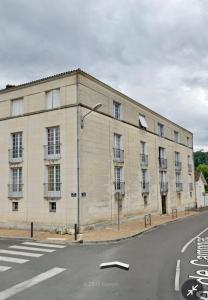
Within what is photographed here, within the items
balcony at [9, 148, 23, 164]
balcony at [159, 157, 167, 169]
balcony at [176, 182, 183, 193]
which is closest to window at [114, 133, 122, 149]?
balcony at [9, 148, 23, 164]

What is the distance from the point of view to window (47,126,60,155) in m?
21.0

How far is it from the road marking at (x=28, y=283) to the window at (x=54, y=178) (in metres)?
10.4

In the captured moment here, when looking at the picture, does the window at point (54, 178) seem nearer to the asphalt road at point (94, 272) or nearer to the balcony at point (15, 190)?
the balcony at point (15, 190)

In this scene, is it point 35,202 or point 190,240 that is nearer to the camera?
point 190,240

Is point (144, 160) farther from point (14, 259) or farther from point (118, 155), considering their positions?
point (14, 259)

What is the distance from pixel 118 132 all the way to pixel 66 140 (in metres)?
5.83

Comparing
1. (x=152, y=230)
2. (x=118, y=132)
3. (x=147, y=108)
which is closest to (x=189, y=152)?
(x=147, y=108)

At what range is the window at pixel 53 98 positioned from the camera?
21.3m

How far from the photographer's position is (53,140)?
2128 cm

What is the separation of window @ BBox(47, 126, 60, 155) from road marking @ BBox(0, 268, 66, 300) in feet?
37.1

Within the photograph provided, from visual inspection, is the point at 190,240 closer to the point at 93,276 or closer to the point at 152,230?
the point at 152,230

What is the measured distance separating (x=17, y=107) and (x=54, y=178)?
20.8ft

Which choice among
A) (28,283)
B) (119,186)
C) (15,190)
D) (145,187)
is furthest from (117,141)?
(28,283)

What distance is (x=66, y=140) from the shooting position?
2041 cm
